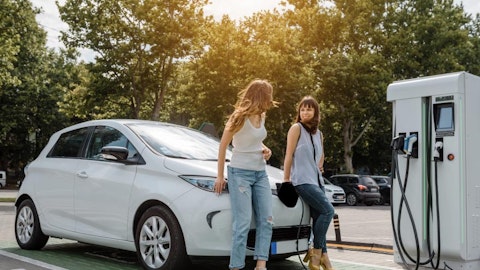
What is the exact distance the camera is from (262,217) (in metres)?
5.41

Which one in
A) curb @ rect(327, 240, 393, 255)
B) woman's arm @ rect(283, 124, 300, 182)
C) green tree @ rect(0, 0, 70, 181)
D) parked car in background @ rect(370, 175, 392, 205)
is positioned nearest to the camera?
woman's arm @ rect(283, 124, 300, 182)

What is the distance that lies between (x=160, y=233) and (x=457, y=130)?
9.35ft

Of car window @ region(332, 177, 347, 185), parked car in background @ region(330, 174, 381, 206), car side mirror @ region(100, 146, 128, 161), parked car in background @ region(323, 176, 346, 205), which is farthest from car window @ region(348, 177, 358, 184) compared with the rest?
car side mirror @ region(100, 146, 128, 161)

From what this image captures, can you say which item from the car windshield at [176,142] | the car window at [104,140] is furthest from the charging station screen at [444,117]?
the car window at [104,140]

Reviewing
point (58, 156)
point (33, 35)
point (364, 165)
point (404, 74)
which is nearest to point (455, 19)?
point (404, 74)

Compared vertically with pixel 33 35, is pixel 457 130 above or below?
below

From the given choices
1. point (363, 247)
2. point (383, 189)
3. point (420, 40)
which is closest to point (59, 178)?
point (363, 247)

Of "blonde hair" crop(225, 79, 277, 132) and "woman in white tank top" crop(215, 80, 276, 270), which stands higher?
"blonde hair" crop(225, 79, 277, 132)

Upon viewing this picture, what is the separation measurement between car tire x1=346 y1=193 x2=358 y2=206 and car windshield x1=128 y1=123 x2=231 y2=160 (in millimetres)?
21596

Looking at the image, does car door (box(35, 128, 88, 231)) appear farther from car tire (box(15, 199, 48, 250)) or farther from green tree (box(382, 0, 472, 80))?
green tree (box(382, 0, 472, 80))

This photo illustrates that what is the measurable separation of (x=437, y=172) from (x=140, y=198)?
2.83 m

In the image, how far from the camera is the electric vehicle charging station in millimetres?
5020

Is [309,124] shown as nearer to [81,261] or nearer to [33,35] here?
[81,261]

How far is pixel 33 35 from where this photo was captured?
4153 cm
